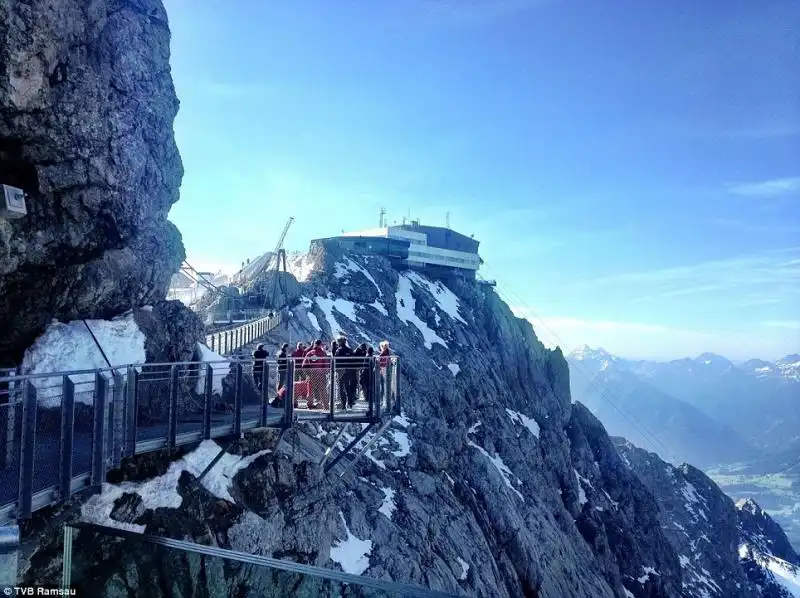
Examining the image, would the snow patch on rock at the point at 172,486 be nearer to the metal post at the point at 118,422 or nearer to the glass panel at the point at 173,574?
the metal post at the point at 118,422

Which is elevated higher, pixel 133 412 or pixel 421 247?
pixel 421 247

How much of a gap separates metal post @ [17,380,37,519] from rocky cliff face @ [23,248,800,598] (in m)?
1.02

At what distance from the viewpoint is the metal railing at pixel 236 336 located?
69.8 ft

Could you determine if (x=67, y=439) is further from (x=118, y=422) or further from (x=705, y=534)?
(x=705, y=534)

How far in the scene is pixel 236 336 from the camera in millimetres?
24297

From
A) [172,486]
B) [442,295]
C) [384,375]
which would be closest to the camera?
[172,486]

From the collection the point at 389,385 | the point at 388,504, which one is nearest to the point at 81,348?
the point at 389,385

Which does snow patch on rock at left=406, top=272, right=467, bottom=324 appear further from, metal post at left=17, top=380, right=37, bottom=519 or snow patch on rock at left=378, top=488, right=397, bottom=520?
metal post at left=17, top=380, right=37, bottom=519

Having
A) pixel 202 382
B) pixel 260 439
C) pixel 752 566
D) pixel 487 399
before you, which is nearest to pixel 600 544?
pixel 487 399

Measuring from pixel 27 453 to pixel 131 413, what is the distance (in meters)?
2.40

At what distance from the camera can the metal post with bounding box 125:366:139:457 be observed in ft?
28.8

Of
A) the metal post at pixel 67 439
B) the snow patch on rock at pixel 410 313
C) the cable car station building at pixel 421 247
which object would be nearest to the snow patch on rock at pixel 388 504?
the metal post at pixel 67 439

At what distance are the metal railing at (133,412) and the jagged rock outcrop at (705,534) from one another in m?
60.6

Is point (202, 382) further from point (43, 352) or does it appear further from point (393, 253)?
point (393, 253)
